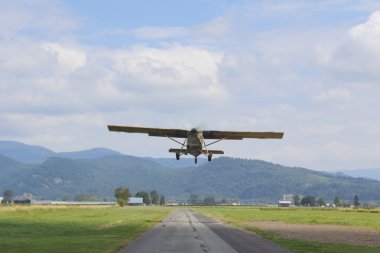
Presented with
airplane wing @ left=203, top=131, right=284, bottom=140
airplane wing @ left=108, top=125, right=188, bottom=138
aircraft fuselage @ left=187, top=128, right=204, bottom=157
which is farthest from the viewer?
airplane wing @ left=203, top=131, right=284, bottom=140

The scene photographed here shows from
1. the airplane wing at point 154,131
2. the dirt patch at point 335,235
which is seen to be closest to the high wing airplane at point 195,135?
the airplane wing at point 154,131

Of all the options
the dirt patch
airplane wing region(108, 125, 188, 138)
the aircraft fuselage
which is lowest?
the dirt patch

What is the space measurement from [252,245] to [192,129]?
22.3 metres

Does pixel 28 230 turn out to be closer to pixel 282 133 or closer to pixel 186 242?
pixel 186 242

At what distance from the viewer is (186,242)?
44.1 metres

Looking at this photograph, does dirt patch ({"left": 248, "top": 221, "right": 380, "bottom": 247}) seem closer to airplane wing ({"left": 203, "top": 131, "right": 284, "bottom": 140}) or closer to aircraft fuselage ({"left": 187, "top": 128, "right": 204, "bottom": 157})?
airplane wing ({"left": 203, "top": 131, "right": 284, "bottom": 140})

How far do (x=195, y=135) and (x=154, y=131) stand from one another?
6238 mm

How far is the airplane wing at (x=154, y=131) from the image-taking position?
65875 millimetres

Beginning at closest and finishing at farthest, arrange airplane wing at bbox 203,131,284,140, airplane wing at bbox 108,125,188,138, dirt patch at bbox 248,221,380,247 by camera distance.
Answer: dirt patch at bbox 248,221,380,247, airplane wing at bbox 108,125,188,138, airplane wing at bbox 203,131,284,140

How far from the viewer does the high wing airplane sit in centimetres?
6419

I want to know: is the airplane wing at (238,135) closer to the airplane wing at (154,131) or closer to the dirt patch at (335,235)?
the airplane wing at (154,131)

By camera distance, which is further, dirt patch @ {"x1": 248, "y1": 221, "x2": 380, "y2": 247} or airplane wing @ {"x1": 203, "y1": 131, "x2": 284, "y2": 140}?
airplane wing @ {"x1": 203, "y1": 131, "x2": 284, "y2": 140}

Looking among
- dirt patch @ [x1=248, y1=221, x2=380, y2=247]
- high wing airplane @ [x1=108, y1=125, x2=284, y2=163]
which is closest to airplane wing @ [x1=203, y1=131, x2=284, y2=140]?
high wing airplane @ [x1=108, y1=125, x2=284, y2=163]

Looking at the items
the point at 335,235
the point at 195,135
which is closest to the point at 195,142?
the point at 195,135
